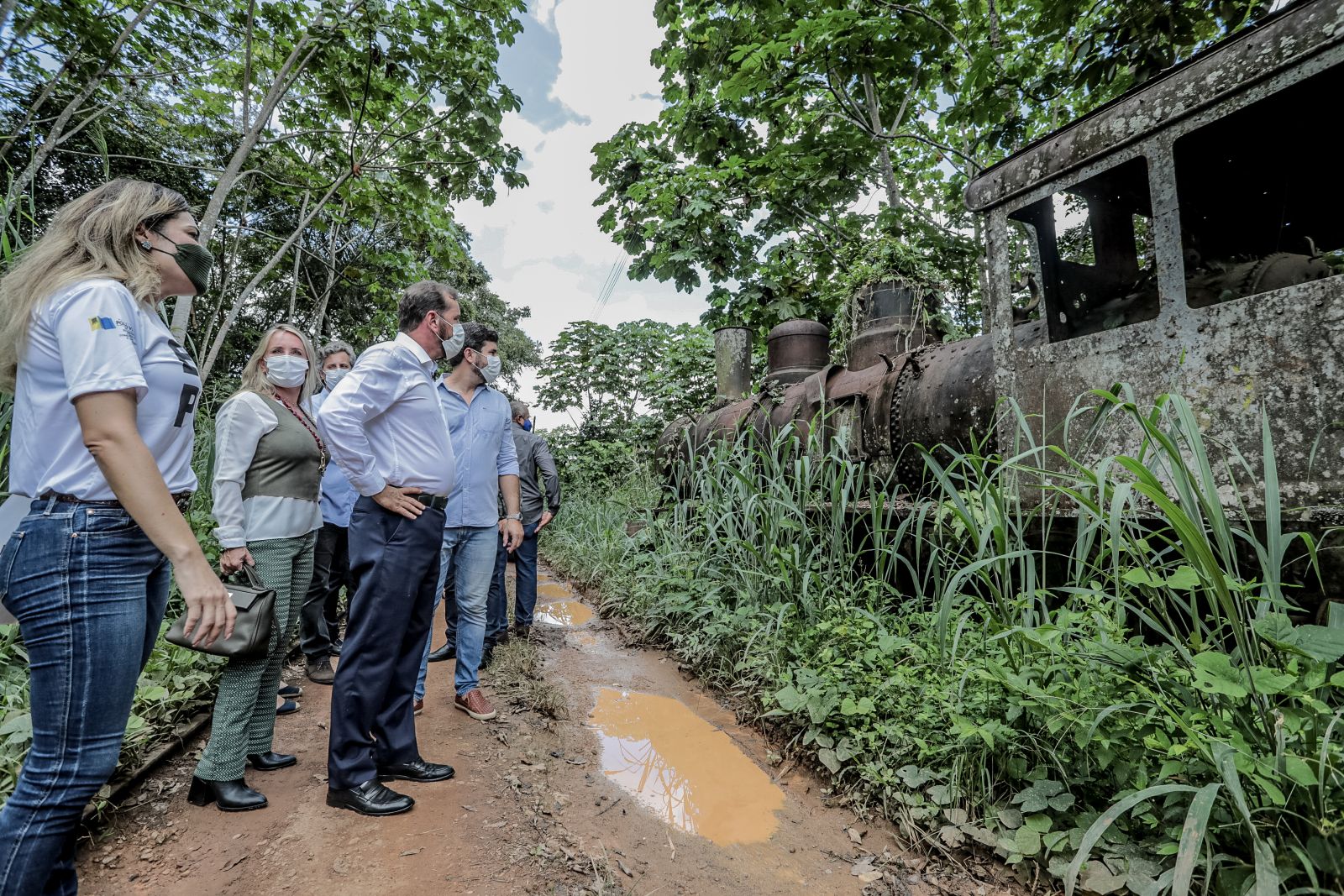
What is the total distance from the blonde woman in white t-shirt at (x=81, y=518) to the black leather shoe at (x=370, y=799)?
864 millimetres

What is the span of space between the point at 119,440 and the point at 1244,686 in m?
2.68

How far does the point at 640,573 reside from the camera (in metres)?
5.29

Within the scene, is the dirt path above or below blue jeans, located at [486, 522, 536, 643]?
below

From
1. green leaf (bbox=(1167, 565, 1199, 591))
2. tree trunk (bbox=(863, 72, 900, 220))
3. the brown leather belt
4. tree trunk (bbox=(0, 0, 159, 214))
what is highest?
tree trunk (bbox=(863, 72, 900, 220))

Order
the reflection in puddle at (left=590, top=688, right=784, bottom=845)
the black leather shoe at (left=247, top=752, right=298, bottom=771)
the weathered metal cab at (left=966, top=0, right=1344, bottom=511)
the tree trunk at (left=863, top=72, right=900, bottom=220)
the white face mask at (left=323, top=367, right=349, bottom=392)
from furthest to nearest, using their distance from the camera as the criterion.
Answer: the tree trunk at (left=863, top=72, right=900, bottom=220) → the white face mask at (left=323, top=367, right=349, bottom=392) → the black leather shoe at (left=247, top=752, right=298, bottom=771) → the reflection in puddle at (left=590, top=688, right=784, bottom=845) → the weathered metal cab at (left=966, top=0, right=1344, bottom=511)

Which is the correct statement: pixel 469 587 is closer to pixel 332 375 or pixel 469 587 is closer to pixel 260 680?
pixel 260 680

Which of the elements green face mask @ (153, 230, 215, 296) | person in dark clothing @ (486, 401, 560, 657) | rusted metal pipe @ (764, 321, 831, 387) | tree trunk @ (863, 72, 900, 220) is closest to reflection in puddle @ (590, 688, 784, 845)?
person in dark clothing @ (486, 401, 560, 657)

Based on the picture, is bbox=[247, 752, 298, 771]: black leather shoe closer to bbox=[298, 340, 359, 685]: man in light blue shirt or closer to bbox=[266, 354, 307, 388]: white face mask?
bbox=[298, 340, 359, 685]: man in light blue shirt

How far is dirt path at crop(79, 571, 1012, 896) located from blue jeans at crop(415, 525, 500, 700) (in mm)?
202

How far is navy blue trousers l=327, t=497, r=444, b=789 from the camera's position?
219 cm

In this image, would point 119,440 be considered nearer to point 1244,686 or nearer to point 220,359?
point 1244,686

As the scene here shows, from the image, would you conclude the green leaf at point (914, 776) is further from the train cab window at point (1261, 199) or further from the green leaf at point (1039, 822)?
the train cab window at point (1261, 199)

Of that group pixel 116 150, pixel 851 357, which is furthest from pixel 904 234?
pixel 116 150

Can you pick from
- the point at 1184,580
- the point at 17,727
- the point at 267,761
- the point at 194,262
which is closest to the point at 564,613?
the point at 267,761
